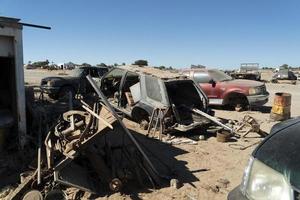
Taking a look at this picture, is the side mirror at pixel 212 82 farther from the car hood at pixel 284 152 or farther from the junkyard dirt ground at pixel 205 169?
the car hood at pixel 284 152

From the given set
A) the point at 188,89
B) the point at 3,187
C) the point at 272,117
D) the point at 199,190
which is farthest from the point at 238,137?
the point at 3,187

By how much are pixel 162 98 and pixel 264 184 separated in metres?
7.35

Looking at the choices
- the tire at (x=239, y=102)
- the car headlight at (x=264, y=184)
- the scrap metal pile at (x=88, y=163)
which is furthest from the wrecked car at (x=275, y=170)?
the tire at (x=239, y=102)

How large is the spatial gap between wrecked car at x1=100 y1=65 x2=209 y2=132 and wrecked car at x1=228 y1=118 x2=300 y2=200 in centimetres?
671

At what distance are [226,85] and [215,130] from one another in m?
4.92

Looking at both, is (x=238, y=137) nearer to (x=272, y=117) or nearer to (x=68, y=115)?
(x=272, y=117)

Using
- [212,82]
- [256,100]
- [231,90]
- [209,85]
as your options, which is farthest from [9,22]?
[256,100]

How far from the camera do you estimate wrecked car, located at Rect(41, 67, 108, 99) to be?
17.2m

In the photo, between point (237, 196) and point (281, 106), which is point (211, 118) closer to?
point (281, 106)

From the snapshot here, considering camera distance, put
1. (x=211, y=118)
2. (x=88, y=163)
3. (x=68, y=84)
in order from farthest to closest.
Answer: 1. (x=68, y=84)
2. (x=211, y=118)
3. (x=88, y=163)

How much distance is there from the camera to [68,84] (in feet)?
58.1

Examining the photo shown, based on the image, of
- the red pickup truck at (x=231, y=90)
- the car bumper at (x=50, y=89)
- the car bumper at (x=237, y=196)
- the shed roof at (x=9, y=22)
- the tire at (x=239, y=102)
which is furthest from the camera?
the car bumper at (x=50, y=89)

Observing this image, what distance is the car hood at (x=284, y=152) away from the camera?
2.33 m

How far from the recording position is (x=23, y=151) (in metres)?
7.64
